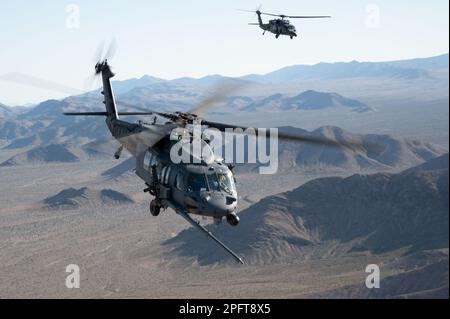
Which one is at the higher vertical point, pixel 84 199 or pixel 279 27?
pixel 279 27

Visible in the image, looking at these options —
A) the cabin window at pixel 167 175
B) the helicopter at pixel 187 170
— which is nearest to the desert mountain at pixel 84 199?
the helicopter at pixel 187 170

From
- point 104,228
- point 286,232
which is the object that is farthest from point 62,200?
point 286,232

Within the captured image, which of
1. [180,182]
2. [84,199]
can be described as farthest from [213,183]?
[84,199]

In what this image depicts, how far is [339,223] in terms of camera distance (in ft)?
435

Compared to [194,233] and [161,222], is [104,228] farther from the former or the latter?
[194,233]

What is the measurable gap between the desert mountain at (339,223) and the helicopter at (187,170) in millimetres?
87663

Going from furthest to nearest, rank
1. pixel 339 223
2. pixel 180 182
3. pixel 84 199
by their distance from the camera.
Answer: pixel 84 199 < pixel 339 223 < pixel 180 182

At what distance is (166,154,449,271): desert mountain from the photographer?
121 m

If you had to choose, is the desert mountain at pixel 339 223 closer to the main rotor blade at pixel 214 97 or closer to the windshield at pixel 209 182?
the main rotor blade at pixel 214 97

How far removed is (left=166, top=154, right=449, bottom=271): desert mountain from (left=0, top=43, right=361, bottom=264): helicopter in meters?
87.7

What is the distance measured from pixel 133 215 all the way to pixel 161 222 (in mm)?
13308

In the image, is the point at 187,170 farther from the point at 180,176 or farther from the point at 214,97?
the point at 214,97

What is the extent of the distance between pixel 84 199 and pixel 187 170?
156m

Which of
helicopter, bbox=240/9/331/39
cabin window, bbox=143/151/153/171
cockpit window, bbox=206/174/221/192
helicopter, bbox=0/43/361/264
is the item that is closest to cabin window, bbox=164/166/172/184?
helicopter, bbox=0/43/361/264
